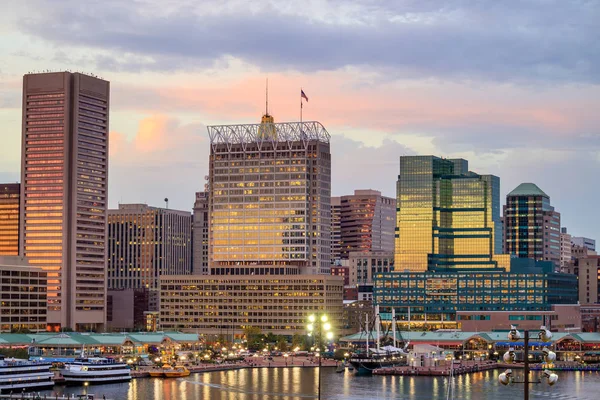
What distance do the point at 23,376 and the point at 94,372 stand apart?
17078 mm

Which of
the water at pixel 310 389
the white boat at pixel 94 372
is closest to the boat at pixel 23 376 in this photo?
the water at pixel 310 389

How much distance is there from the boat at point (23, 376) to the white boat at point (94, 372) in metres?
4.35

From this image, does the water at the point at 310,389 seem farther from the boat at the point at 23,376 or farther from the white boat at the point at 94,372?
the boat at the point at 23,376

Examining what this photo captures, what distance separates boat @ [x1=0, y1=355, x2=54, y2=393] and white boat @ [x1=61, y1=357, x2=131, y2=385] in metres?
4.35

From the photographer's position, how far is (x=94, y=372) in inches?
7185

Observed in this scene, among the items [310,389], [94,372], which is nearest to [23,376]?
[94,372]

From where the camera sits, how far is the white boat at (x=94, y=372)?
180 meters

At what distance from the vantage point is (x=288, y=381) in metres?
193

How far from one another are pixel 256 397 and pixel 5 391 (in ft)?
122

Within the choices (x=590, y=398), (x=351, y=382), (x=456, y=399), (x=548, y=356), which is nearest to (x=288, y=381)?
(x=351, y=382)

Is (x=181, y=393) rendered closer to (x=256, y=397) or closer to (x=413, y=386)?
(x=256, y=397)

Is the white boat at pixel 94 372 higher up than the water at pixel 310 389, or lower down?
higher up

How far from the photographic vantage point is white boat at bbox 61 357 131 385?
18050cm

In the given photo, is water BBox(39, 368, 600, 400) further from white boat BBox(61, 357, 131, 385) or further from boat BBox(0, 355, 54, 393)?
boat BBox(0, 355, 54, 393)
